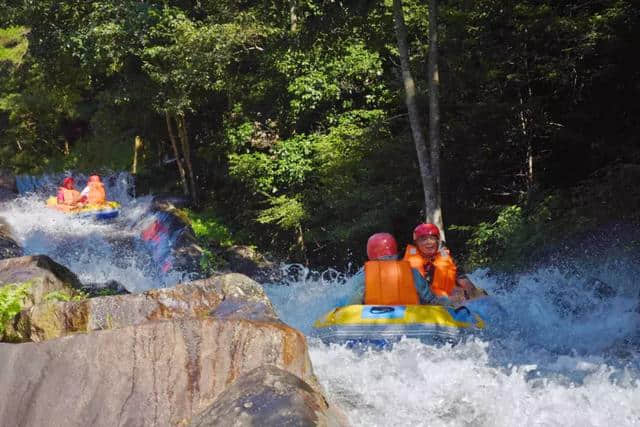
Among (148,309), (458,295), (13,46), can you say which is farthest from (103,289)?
(13,46)

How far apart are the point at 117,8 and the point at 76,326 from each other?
11.6m

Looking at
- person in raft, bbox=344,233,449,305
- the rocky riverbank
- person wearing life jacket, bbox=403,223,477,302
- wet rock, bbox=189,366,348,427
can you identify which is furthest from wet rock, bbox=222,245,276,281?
wet rock, bbox=189,366,348,427

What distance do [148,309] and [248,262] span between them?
1056 centimetres

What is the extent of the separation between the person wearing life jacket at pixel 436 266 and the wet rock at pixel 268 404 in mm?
4425

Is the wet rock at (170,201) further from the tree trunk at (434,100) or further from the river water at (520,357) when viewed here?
the tree trunk at (434,100)

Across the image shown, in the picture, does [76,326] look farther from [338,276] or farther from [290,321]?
[338,276]

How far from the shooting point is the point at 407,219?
1338cm

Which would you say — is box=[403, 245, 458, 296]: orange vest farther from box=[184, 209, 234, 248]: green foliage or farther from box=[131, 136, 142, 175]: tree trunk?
box=[131, 136, 142, 175]: tree trunk

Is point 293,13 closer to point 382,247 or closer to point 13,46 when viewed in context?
point 382,247

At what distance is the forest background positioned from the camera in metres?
9.98

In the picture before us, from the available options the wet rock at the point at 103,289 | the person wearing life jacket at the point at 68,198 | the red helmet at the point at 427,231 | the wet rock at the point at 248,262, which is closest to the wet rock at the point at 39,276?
the wet rock at the point at 103,289

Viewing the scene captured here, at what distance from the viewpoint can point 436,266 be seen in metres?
8.46

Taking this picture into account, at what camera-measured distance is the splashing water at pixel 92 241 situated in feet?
42.8

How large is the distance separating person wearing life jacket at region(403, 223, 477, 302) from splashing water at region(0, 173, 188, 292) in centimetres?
538
